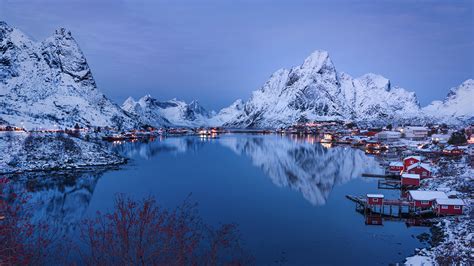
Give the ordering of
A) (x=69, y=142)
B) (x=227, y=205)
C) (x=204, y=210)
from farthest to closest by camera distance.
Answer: (x=69, y=142), (x=227, y=205), (x=204, y=210)

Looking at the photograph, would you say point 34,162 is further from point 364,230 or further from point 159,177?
point 364,230

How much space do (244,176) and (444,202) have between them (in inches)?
1045

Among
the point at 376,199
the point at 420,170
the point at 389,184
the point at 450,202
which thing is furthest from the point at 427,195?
the point at 420,170

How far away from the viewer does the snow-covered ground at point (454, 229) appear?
1930 cm

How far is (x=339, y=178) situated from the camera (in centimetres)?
4841

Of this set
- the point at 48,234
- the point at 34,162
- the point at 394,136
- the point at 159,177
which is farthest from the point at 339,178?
the point at 394,136

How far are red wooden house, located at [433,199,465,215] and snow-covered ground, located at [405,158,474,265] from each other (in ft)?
2.03

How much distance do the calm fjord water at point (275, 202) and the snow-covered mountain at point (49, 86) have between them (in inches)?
2758

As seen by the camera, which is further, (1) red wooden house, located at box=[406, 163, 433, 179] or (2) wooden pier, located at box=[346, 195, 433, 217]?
(1) red wooden house, located at box=[406, 163, 433, 179]

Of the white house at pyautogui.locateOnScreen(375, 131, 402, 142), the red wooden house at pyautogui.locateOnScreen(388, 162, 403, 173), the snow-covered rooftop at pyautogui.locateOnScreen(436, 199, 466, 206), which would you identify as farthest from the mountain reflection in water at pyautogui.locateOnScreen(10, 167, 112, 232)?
the white house at pyautogui.locateOnScreen(375, 131, 402, 142)

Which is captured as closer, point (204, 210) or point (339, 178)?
point (204, 210)

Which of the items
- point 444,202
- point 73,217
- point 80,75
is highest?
point 80,75

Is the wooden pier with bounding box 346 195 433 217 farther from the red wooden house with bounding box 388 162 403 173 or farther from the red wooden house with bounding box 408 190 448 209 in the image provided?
the red wooden house with bounding box 388 162 403 173

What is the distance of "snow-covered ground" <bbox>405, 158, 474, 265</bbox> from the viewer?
19303 millimetres
